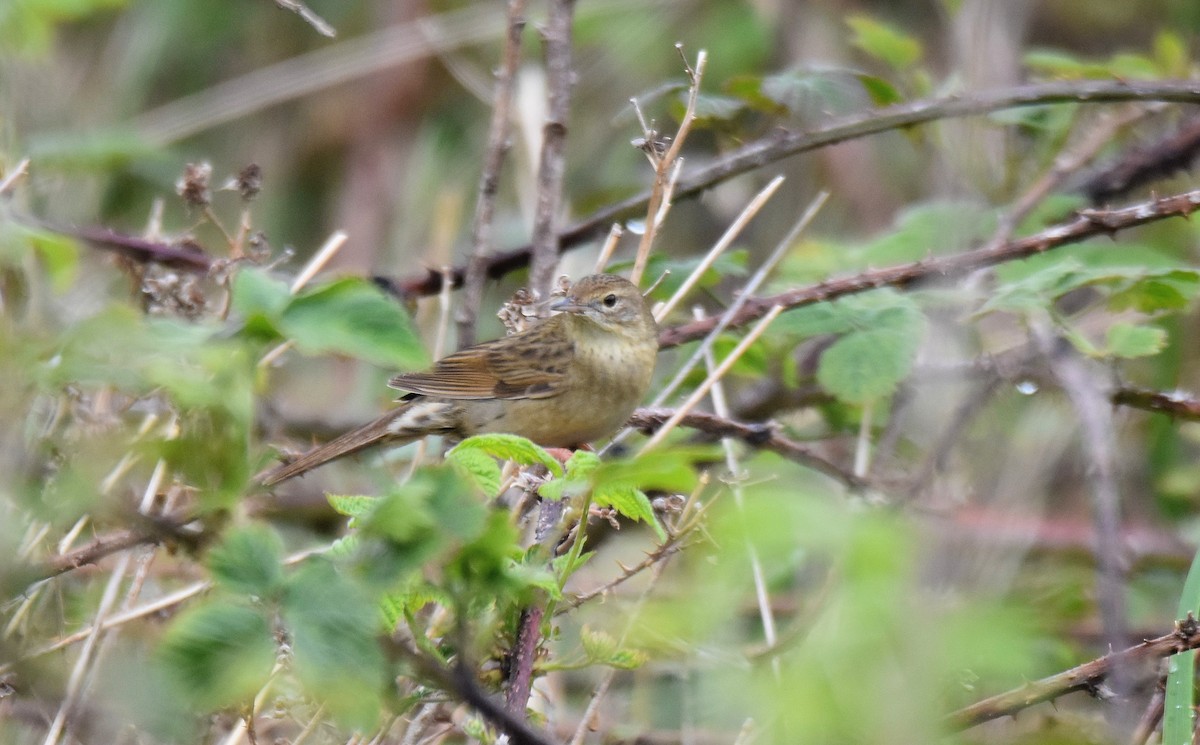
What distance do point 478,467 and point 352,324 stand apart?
31cm

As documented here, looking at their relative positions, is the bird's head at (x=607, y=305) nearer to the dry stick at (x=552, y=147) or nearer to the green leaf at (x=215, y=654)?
the dry stick at (x=552, y=147)

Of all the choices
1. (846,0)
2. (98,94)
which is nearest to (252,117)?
(98,94)

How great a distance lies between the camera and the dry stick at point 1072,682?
7.08ft

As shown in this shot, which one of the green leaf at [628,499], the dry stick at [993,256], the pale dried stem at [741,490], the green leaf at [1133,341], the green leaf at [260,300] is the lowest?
the pale dried stem at [741,490]

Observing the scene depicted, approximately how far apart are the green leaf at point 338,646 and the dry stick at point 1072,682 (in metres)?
1.11

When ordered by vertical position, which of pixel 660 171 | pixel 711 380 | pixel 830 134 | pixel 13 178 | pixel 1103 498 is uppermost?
pixel 13 178

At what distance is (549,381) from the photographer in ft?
15.2

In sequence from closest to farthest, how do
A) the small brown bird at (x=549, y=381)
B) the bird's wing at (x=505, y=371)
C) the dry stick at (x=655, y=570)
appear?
the dry stick at (x=655, y=570)
the small brown bird at (x=549, y=381)
the bird's wing at (x=505, y=371)

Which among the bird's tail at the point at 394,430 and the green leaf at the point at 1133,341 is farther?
the bird's tail at the point at 394,430

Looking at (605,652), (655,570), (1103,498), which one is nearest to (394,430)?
(655,570)

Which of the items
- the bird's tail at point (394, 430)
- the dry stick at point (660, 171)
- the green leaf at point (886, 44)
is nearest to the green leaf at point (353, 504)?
the dry stick at point (660, 171)

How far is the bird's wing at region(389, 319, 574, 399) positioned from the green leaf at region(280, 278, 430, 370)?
2.47m

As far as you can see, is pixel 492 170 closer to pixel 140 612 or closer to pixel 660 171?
pixel 660 171

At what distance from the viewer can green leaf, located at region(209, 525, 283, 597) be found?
4.77 feet
